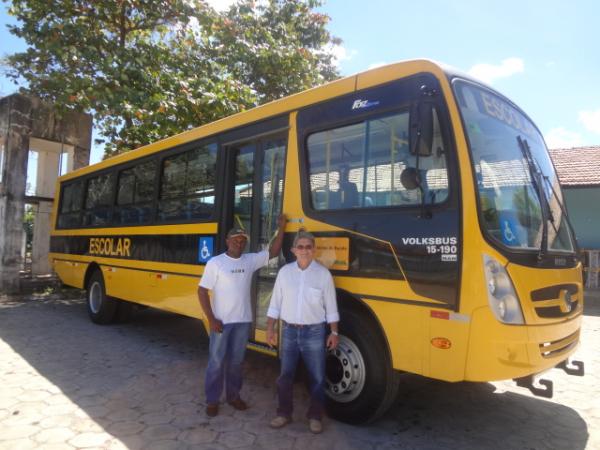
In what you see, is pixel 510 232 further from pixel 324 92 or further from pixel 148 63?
pixel 148 63

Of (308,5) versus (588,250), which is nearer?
(588,250)

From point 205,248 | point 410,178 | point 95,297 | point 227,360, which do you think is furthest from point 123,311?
point 410,178

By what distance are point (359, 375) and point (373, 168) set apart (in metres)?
1.71

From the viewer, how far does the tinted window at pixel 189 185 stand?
5.66m

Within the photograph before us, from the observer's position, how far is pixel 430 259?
3369 mm

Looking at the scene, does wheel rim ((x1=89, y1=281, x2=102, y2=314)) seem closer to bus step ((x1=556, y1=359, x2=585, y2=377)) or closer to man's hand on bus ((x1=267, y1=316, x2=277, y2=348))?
man's hand on bus ((x1=267, y1=316, x2=277, y2=348))

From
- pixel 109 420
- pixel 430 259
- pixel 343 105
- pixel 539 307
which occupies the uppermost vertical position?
pixel 343 105

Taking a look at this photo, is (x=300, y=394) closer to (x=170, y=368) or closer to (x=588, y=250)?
(x=170, y=368)

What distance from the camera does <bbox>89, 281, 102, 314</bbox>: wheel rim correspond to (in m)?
8.23

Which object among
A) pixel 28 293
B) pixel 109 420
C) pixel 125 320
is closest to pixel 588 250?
pixel 125 320

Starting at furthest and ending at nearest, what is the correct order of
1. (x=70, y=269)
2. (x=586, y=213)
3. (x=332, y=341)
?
(x=586, y=213) < (x=70, y=269) < (x=332, y=341)

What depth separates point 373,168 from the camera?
384cm

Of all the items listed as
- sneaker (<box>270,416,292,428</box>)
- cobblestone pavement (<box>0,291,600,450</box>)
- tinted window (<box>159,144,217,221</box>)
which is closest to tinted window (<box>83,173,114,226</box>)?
tinted window (<box>159,144,217,221</box>)

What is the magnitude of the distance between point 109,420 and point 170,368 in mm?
1616
